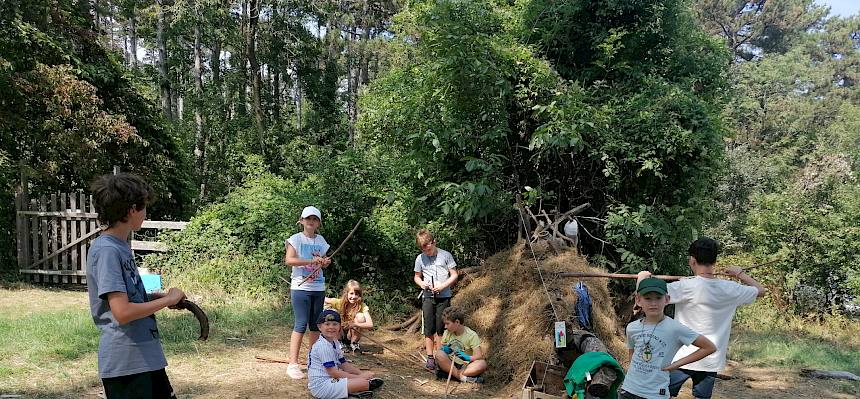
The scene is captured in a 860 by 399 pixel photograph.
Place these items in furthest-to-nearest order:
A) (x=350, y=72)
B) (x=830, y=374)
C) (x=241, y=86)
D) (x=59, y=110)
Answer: (x=350, y=72) → (x=241, y=86) → (x=59, y=110) → (x=830, y=374)

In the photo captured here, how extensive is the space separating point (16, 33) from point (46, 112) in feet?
4.55

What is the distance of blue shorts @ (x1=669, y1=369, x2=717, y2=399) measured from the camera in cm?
331

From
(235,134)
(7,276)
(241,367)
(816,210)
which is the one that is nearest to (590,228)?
(241,367)

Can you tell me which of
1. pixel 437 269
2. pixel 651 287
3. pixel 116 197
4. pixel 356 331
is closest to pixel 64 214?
pixel 356 331

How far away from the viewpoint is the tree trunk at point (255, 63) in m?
18.8

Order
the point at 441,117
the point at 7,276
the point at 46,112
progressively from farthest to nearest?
1. the point at 46,112
2. the point at 7,276
3. the point at 441,117

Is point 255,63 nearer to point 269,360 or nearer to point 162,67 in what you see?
point 162,67

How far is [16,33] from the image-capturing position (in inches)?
360

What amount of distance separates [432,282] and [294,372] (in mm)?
A: 1834

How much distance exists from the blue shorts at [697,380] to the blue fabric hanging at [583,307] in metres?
2.16

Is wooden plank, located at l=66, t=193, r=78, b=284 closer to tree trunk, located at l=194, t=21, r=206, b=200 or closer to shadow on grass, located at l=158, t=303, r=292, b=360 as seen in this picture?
shadow on grass, located at l=158, t=303, r=292, b=360

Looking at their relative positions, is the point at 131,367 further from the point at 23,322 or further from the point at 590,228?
the point at 590,228

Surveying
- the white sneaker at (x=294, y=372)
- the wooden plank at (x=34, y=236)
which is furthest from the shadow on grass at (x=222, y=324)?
the wooden plank at (x=34, y=236)

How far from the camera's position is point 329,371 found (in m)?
4.32
